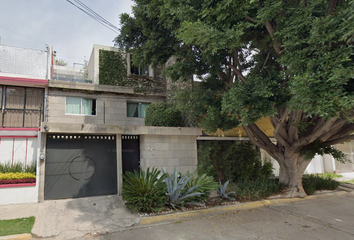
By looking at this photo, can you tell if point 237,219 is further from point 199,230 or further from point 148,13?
point 148,13

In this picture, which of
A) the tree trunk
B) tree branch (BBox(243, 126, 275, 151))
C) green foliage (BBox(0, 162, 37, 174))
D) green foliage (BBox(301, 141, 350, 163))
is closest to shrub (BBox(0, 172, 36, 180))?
green foliage (BBox(0, 162, 37, 174))

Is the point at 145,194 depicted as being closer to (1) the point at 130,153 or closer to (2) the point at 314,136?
(1) the point at 130,153

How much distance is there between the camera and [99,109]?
11.9 m

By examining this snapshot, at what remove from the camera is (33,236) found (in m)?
5.29

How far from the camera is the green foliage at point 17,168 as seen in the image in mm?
8109

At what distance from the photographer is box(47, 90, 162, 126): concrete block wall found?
11.0 metres

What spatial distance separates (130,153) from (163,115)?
90.7 inches

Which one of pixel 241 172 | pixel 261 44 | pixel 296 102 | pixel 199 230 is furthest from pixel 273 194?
pixel 261 44

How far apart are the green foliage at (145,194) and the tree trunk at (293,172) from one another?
545 cm

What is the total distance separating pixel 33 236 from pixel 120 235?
6.89ft

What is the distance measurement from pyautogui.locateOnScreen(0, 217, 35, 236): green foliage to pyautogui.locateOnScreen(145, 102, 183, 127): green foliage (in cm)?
579

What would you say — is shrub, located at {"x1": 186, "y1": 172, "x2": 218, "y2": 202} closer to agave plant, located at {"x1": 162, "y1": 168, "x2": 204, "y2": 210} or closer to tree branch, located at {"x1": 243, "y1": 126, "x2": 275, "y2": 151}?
agave plant, located at {"x1": 162, "y1": 168, "x2": 204, "y2": 210}

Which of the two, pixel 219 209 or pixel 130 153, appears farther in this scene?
pixel 130 153

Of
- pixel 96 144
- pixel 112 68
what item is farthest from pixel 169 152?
pixel 112 68
